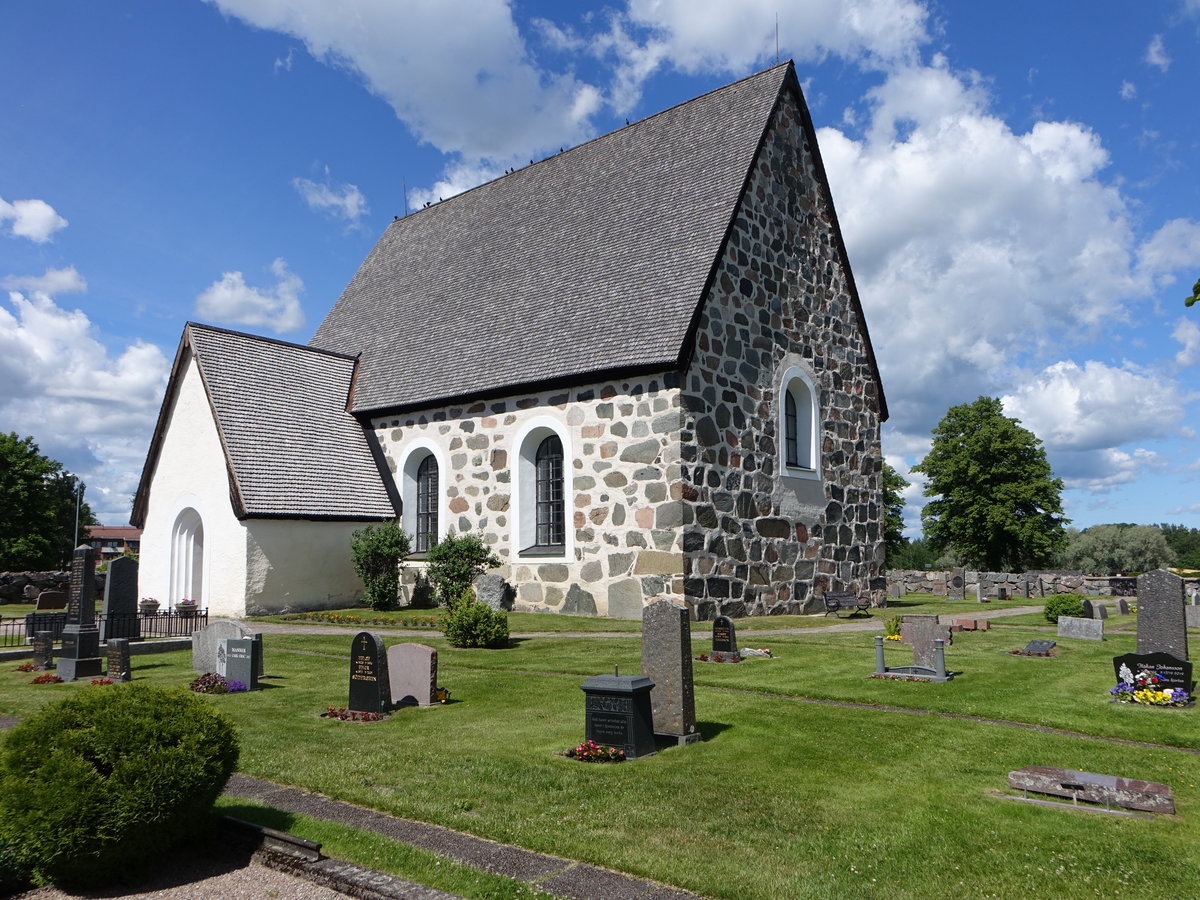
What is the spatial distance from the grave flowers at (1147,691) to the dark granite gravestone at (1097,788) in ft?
12.6

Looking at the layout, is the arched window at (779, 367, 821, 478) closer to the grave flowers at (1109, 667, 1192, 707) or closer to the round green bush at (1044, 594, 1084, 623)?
the round green bush at (1044, 594, 1084, 623)

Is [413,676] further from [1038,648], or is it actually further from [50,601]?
[50,601]

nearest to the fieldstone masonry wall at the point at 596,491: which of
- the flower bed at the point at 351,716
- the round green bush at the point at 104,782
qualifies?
the flower bed at the point at 351,716

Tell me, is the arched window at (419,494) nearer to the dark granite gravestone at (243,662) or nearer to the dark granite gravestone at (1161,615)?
the dark granite gravestone at (243,662)

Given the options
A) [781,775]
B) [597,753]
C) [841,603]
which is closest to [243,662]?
[597,753]

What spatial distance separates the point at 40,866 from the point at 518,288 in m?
19.1

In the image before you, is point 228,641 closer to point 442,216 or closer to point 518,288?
point 518,288

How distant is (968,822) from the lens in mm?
6191

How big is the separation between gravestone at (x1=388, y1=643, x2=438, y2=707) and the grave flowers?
8237 millimetres

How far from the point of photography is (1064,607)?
20.3 m

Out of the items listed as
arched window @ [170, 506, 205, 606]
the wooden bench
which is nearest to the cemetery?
the wooden bench

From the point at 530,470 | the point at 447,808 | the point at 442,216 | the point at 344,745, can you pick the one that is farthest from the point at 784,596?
the point at 442,216

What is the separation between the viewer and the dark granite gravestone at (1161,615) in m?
11.8

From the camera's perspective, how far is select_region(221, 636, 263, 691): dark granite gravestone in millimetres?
11570
